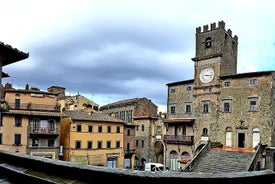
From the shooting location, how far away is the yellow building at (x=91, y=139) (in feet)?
129

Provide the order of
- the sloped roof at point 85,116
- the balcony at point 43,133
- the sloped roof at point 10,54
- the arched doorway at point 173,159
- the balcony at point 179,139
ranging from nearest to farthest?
the sloped roof at point 10,54
the balcony at point 43,133
the balcony at point 179,139
the arched doorway at point 173,159
the sloped roof at point 85,116

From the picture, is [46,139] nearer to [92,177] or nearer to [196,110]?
[196,110]

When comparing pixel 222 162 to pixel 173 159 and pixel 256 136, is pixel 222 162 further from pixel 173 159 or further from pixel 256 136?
pixel 173 159

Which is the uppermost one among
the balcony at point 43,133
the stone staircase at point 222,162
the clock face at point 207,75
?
the clock face at point 207,75

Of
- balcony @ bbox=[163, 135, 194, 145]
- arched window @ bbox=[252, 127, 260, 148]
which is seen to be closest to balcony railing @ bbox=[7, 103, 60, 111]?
Result: balcony @ bbox=[163, 135, 194, 145]

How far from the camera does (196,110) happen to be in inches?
1510

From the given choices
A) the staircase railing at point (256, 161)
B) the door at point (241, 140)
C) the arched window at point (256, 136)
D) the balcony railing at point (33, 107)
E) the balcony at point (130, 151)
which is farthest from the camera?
the balcony at point (130, 151)

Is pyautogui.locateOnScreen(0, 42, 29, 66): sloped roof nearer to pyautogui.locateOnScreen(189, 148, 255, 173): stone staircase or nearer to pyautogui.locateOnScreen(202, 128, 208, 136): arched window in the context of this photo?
pyautogui.locateOnScreen(189, 148, 255, 173): stone staircase

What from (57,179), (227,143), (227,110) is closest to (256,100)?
(227,110)

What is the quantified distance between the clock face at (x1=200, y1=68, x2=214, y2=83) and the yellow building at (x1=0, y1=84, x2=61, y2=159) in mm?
19977

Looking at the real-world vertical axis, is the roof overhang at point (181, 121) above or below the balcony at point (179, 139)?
above

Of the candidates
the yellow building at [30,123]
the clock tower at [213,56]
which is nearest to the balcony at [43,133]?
the yellow building at [30,123]

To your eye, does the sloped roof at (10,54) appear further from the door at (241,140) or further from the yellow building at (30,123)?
the door at (241,140)

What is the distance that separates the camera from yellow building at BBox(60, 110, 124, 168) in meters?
39.2
